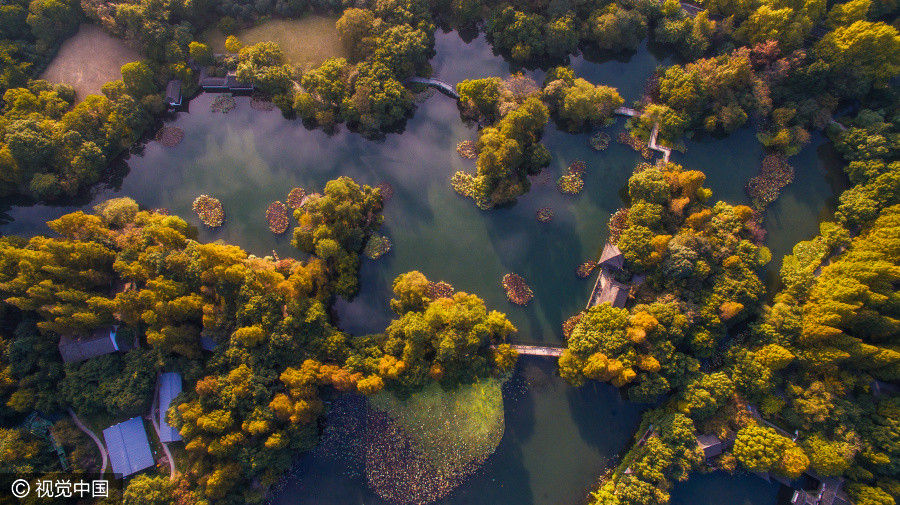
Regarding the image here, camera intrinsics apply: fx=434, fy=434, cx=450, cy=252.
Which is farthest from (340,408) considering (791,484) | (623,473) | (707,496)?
(791,484)

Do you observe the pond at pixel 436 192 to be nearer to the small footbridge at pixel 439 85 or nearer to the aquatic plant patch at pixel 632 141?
the aquatic plant patch at pixel 632 141

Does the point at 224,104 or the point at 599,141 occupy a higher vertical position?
the point at 599,141

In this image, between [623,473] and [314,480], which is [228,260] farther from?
[623,473]

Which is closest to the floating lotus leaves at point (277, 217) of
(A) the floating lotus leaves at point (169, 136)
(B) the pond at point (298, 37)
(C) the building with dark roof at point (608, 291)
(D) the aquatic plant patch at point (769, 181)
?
(A) the floating lotus leaves at point (169, 136)

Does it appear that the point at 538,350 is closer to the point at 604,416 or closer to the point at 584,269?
the point at 604,416

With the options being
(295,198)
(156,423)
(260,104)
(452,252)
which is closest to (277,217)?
(295,198)

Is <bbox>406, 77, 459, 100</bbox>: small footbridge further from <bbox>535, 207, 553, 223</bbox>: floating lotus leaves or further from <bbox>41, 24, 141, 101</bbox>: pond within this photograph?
<bbox>41, 24, 141, 101</bbox>: pond
